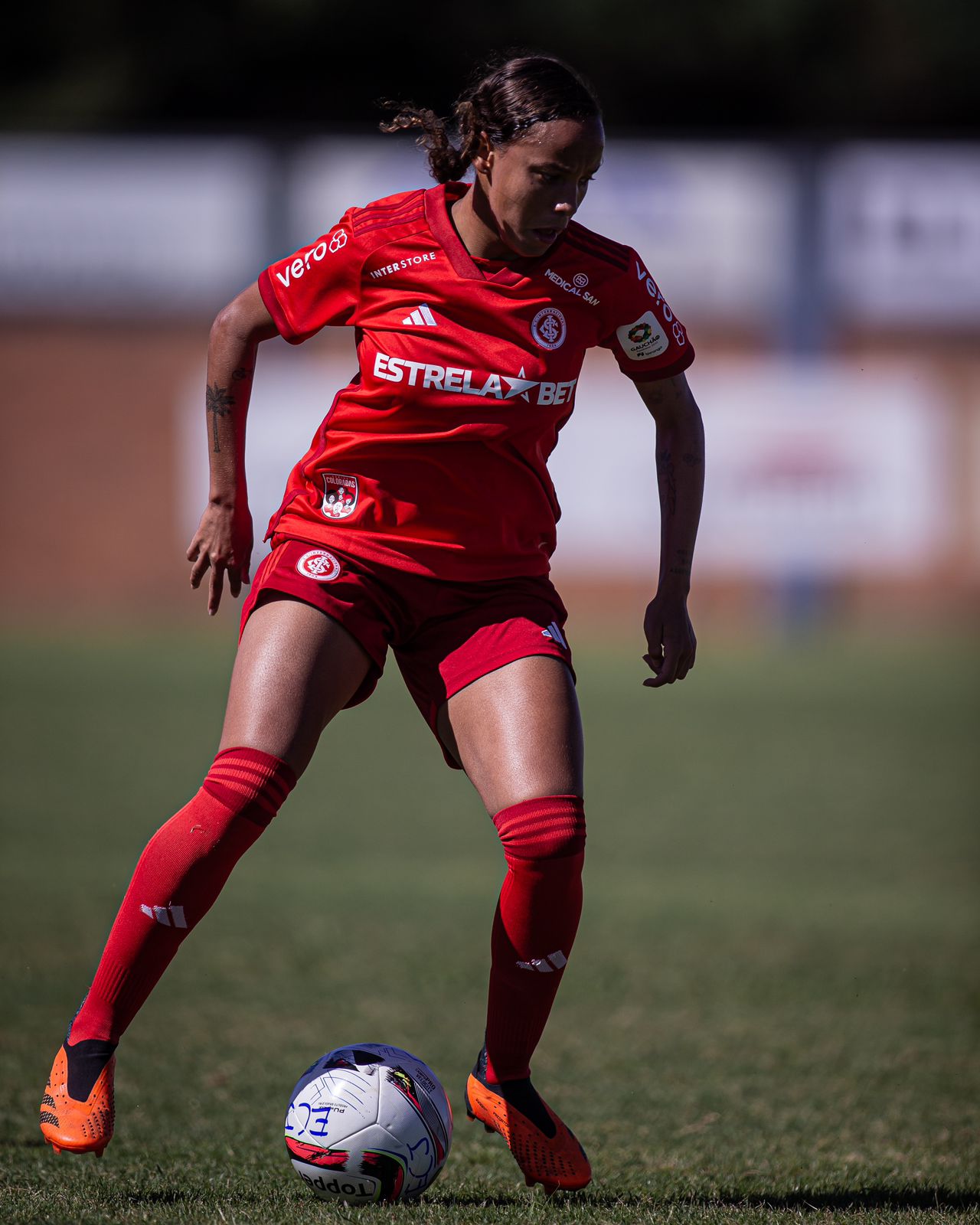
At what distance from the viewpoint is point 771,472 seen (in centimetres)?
1972

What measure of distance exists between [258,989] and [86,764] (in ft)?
19.1

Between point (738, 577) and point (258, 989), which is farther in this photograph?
point (738, 577)

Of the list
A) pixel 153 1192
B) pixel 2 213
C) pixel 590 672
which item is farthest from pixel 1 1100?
pixel 2 213

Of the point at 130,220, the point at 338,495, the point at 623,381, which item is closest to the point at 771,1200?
the point at 338,495

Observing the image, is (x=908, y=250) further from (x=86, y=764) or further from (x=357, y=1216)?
(x=357, y=1216)

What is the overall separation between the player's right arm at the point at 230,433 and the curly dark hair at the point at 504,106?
1.74 ft

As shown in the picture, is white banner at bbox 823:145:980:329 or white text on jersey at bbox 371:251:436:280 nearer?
white text on jersey at bbox 371:251:436:280

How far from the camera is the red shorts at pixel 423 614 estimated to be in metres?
3.48

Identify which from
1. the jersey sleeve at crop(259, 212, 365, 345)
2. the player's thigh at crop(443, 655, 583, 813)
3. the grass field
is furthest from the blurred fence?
the player's thigh at crop(443, 655, 583, 813)

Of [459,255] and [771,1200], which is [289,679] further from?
[771,1200]

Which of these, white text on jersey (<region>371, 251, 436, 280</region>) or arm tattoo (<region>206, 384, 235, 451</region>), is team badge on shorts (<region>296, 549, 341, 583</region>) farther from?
white text on jersey (<region>371, 251, 436, 280</region>)

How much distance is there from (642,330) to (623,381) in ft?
57.1

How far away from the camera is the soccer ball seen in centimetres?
331

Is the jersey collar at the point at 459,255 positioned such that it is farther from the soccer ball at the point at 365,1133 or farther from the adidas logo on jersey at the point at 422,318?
the soccer ball at the point at 365,1133
